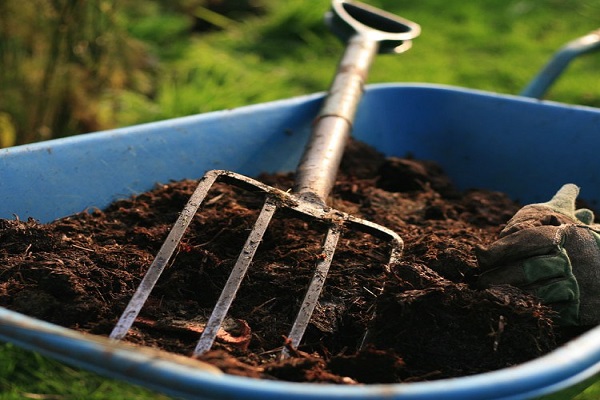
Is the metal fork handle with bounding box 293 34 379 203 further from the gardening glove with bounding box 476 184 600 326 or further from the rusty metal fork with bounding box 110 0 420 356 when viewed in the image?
the gardening glove with bounding box 476 184 600 326

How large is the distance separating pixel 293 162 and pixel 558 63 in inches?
34.4

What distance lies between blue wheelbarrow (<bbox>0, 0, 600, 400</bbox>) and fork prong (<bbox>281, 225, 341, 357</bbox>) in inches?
12.1

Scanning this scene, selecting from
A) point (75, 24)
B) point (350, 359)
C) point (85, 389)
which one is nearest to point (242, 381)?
point (350, 359)

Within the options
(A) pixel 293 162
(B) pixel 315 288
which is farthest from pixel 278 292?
(A) pixel 293 162

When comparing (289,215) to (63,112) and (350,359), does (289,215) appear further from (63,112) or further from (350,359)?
(63,112)

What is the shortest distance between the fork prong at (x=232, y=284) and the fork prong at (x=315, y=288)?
11 centimetres

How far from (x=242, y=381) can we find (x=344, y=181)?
117 cm

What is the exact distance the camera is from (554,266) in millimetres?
1361

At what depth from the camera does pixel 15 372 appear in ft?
5.99

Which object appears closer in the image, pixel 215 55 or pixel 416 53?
pixel 215 55

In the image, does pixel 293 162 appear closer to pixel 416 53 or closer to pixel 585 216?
pixel 585 216

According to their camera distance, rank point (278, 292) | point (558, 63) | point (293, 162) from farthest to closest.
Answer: point (558, 63) < point (293, 162) < point (278, 292)

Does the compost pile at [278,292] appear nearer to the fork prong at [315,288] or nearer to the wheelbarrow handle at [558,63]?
the fork prong at [315,288]

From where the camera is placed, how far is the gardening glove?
4.48ft
